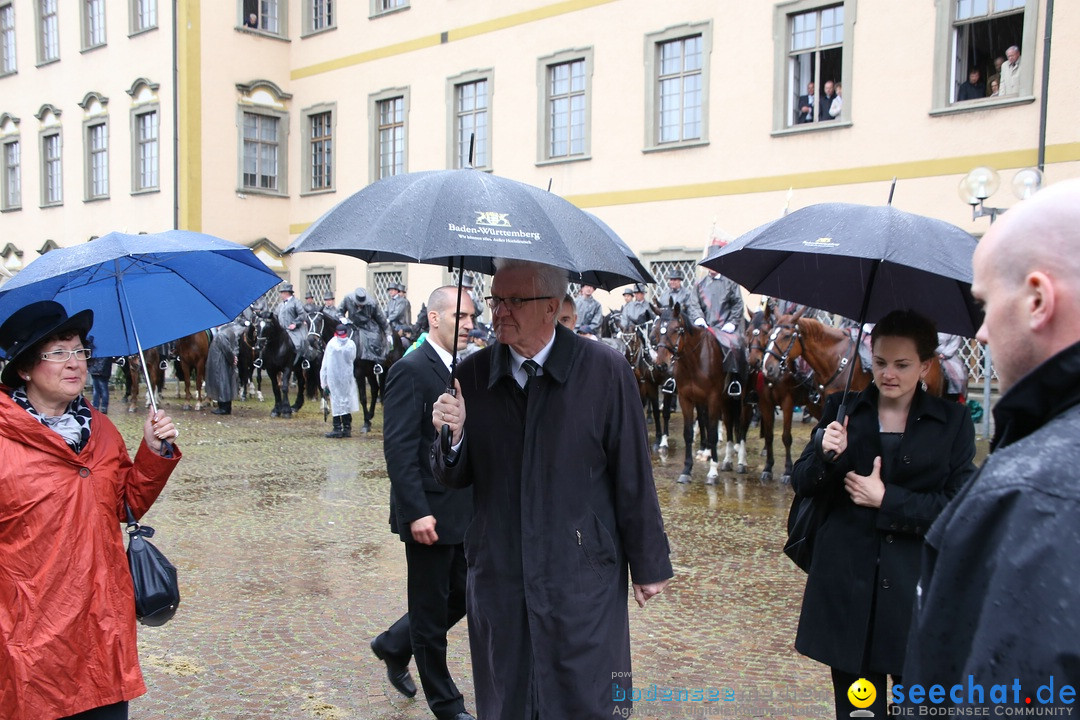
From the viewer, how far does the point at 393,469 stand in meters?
4.10

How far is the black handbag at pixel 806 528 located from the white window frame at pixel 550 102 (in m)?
17.8

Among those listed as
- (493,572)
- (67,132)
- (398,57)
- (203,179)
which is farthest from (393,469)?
(67,132)

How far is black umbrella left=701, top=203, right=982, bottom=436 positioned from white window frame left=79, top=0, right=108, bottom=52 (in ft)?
99.9

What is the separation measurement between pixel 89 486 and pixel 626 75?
60.2 feet

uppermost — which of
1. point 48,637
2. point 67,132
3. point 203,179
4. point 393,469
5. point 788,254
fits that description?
point 67,132

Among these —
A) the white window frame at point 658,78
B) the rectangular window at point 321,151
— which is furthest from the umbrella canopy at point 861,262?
the rectangular window at point 321,151

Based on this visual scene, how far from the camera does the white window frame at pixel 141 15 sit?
2745 centimetres

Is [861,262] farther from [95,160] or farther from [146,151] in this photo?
[95,160]

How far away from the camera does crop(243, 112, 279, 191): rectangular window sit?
90.1 ft

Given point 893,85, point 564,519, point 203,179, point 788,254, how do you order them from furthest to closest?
point 203,179 → point 893,85 → point 788,254 → point 564,519

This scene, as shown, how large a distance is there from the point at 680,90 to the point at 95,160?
787 inches

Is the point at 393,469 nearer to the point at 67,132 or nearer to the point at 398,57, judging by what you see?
the point at 398,57

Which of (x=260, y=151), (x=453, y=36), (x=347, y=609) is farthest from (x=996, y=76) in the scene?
(x=260, y=151)

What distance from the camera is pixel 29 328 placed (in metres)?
3.11
